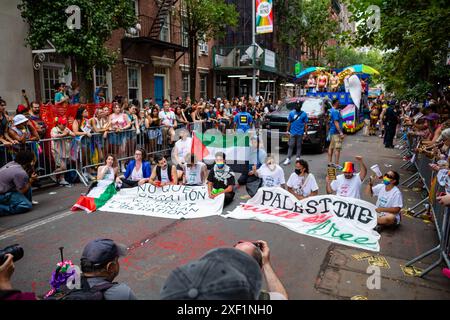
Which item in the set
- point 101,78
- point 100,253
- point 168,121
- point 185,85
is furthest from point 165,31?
point 100,253

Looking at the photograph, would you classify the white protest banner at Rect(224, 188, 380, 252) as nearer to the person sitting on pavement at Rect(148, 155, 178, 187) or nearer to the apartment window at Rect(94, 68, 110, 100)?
the person sitting on pavement at Rect(148, 155, 178, 187)

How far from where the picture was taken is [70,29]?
11570 mm

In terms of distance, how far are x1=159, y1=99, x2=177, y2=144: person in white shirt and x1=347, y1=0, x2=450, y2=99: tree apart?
6487 millimetres

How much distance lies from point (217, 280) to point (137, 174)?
7189mm

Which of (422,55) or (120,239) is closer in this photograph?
(120,239)

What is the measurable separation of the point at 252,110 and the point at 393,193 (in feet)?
48.6

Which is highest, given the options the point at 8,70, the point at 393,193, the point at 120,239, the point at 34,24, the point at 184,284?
the point at 34,24

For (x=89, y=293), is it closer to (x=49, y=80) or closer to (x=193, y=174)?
(x=193, y=174)

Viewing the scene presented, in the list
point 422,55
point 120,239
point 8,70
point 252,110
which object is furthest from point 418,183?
point 8,70

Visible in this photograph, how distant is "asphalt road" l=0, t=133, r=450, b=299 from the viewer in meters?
4.46

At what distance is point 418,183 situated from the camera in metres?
10.1
